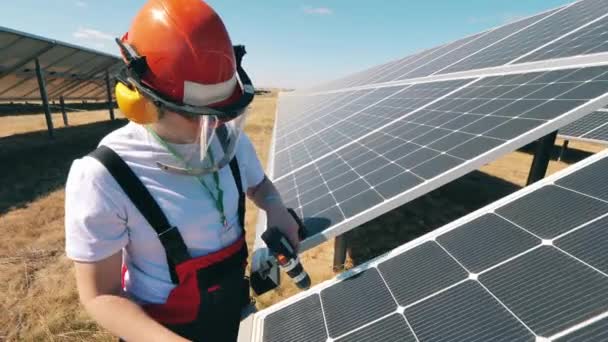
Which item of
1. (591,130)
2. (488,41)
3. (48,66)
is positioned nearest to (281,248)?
(591,130)

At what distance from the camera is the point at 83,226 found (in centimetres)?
175

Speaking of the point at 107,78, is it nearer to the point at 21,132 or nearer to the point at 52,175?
the point at 21,132

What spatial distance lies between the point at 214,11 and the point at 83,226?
1381mm

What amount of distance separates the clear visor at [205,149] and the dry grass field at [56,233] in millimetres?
4135

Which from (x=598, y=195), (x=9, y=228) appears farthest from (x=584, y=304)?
(x=9, y=228)

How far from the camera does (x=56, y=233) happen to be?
8312 mm

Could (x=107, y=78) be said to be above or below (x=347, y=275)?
below

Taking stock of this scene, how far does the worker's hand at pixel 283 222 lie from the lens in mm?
2994

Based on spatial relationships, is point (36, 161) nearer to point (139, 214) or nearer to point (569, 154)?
point (139, 214)

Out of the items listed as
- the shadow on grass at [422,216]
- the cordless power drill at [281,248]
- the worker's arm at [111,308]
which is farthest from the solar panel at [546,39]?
the worker's arm at [111,308]

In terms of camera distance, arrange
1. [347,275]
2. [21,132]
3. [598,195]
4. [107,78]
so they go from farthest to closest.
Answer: [107,78]
[21,132]
[347,275]
[598,195]

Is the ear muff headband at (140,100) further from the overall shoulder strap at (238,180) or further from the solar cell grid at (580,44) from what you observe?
the solar cell grid at (580,44)

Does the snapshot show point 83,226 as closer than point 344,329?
Yes

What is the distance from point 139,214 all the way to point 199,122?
0.64 metres
